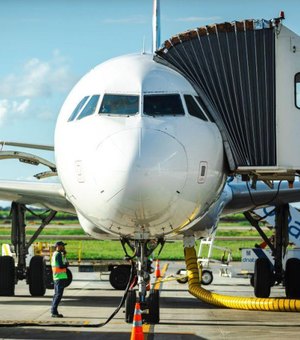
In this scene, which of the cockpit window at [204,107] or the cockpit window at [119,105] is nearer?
the cockpit window at [119,105]

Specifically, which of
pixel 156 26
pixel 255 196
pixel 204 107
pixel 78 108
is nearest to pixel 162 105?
pixel 204 107

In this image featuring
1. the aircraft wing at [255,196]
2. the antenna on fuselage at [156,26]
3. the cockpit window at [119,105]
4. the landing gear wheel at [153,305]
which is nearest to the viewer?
the cockpit window at [119,105]

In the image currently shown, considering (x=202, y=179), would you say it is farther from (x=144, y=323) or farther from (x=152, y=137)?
(x=144, y=323)

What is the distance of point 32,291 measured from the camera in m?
22.1

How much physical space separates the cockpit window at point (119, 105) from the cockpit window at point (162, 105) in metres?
0.17

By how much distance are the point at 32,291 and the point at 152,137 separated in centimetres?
1070

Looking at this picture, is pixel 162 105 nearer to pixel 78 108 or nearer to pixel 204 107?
pixel 204 107

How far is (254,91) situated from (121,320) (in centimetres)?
493

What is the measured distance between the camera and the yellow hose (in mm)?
17062

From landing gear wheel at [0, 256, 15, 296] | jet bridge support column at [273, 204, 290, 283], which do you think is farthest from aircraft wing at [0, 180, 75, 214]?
jet bridge support column at [273, 204, 290, 283]

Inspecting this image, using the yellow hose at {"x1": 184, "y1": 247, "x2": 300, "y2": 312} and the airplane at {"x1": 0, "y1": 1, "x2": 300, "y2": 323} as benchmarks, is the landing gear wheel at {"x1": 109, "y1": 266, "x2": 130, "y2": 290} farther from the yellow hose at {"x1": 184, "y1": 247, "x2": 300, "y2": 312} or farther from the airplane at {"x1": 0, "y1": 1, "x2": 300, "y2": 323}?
the airplane at {"x1": 0, "y1": 1, "x2": 300, "y2": 323}

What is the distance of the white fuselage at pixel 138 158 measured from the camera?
1227 cm

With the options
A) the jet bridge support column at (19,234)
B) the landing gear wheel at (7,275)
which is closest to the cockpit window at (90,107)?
→ the landing gear wheel at (7,275)

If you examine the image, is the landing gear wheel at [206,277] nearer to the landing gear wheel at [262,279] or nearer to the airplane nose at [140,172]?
the landing gear wheel at [262,279]
